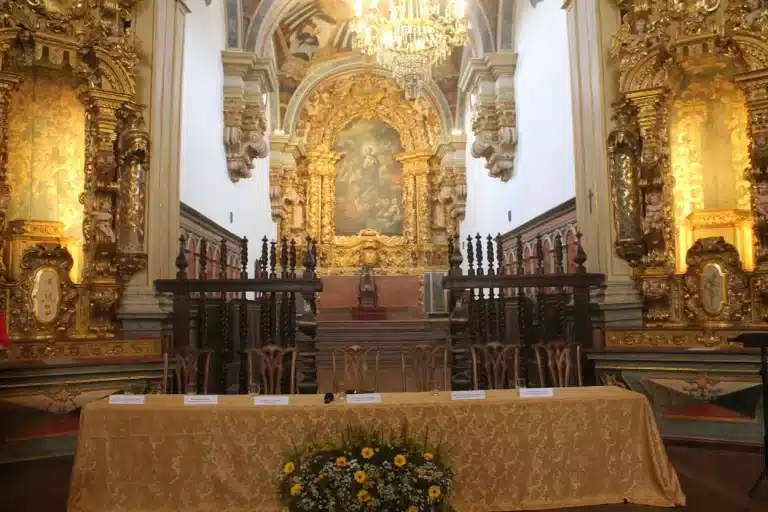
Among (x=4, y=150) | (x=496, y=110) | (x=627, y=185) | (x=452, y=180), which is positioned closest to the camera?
(x=4, y=150)

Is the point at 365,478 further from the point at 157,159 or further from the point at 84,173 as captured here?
the point at 84,173

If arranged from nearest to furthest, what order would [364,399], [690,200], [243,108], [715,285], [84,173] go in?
[364,399], [715,285], [84,173], [690,200], [243,108]

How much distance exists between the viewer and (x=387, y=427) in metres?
3.60

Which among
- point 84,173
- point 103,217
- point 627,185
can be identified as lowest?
point 103,217

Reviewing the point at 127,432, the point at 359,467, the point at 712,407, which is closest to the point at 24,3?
the point at 127,432

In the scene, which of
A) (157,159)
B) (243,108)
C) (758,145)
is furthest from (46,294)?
(758,145)

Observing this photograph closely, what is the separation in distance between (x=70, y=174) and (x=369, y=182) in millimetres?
12975

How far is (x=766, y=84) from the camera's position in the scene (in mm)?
6344

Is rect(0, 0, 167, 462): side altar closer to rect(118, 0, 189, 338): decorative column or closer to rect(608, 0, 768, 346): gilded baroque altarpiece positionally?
rect(118, 0, 189, 338): decorative column

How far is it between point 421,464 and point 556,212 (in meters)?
7.51

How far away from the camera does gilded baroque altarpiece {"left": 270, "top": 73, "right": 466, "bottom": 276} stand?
1861cm

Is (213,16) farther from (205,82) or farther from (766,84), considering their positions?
(766,84)

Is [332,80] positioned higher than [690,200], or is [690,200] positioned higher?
[332,80]

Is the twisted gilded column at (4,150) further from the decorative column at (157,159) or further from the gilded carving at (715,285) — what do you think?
the gilded carving at (715,285)
